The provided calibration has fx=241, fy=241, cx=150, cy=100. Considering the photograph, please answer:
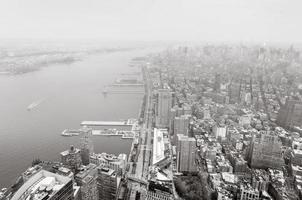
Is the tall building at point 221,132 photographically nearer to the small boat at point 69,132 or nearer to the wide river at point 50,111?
A: the wide river at point 50,111

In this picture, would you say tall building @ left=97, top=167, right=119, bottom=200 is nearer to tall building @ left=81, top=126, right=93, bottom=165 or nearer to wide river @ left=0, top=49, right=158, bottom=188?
tall building @ left=81, top=126, right=93, bottom=165

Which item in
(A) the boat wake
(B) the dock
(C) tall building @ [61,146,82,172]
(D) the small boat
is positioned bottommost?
(B) the dock

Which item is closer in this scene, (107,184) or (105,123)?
(107,184)

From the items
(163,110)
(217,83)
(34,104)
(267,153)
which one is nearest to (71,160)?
(163,110)

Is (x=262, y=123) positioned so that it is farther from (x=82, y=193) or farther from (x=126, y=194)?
(x=82, y=193)

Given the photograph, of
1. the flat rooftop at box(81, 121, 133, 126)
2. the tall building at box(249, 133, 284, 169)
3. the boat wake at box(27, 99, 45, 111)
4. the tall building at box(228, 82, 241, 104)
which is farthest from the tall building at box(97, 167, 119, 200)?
the tall building at box(228, 82, 241, 104)

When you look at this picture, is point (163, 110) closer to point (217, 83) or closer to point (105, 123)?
point (105, 123)

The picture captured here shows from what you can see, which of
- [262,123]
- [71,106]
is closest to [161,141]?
[262,123]
